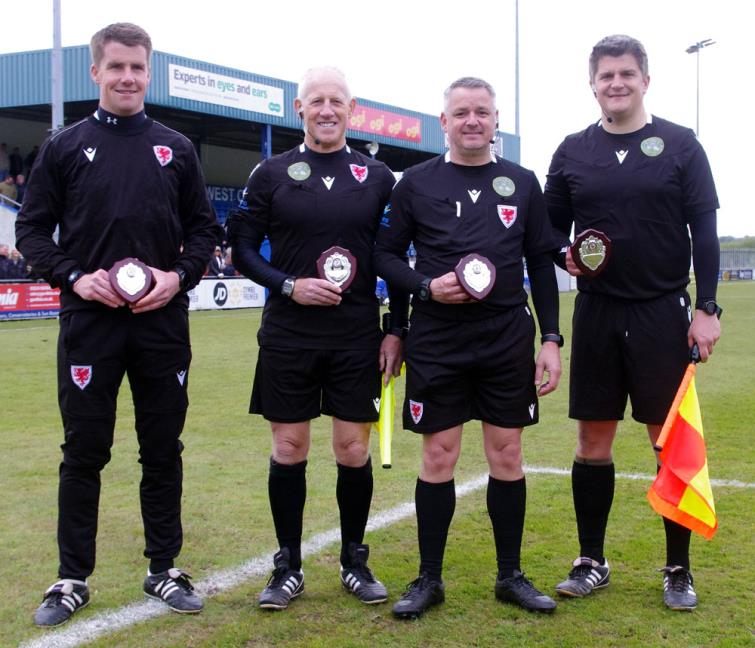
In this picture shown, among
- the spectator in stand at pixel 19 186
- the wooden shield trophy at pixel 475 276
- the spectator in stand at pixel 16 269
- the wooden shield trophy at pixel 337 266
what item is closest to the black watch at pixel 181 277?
the wooden shield trophy at pixel 337 266

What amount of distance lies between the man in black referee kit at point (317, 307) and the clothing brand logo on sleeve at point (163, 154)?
0.37 metres

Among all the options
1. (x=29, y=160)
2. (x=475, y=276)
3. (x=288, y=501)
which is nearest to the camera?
(x=475, y=276)

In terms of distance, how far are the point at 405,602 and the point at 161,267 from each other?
168 centimetres

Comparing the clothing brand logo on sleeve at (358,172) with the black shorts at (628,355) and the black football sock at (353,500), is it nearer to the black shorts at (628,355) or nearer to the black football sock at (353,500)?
the black shorts at (628,355)

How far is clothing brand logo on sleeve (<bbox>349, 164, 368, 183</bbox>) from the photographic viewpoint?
3924mm

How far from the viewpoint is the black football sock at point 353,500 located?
4000 mm

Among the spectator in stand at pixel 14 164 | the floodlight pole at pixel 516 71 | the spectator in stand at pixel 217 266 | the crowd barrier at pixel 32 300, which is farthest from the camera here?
the floodlight pole at pixel 516 71

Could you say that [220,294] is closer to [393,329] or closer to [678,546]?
[393,329]

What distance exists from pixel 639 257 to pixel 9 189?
23898 mm

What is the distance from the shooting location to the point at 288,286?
12.5ft

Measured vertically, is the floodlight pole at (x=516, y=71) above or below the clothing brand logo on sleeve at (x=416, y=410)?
above

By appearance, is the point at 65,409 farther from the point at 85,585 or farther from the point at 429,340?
the point at 429,340

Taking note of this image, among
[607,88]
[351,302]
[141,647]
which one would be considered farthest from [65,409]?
[607,88]

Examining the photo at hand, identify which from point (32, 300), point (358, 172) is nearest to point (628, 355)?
point (358, 172)
